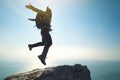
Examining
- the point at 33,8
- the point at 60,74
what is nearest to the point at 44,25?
the point at 33,8

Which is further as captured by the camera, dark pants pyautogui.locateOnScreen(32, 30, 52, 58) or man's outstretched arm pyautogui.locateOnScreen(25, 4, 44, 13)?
dark pants pyautogui.locateOnScreen(32, 30, 52, 58)

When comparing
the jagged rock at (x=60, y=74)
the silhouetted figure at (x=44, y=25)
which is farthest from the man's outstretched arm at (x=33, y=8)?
the jagged rock at (x=60, y=74)

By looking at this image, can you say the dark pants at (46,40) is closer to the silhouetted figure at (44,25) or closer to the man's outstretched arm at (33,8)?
the silhouetted figure at (44,25)

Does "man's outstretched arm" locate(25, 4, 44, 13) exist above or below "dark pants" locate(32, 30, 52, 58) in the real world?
above

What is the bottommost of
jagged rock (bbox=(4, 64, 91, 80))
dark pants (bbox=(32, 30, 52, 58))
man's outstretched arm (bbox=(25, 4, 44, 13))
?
jagged rock (bbox=(4, 64, 91, 80))

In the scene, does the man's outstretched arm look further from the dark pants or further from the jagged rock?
the jagged rock

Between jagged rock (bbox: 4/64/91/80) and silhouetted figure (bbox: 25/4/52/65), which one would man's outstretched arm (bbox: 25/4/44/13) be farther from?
jagged rock (bbox: 4/64/91/80)

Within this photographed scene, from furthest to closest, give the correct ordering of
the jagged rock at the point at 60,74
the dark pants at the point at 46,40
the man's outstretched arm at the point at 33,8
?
the jagged rock at the point at 60,74 < the dark pants at the point at 46,40 < the man's outstretched arm at the point at 33,8

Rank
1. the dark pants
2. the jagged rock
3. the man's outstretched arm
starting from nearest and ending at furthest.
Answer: the man's outstretched arm < the dark pants < the jagged rock

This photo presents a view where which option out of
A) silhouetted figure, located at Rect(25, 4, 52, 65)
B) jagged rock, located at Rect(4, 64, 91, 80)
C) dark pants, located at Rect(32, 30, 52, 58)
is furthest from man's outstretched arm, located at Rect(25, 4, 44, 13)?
jagged rock, located at Rect(4, 64, 91, 80)

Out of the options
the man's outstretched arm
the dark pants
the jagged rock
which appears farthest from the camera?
the jagged rock

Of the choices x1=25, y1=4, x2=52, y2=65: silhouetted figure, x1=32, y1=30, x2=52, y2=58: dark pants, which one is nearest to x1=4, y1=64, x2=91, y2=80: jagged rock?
x1=25, y1=4, x2=52, y2=65: silhouetted figure

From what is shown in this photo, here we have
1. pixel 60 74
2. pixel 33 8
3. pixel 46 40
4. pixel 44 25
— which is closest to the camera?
pixel 33 8

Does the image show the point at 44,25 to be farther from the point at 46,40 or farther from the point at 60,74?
the point at 60,74
